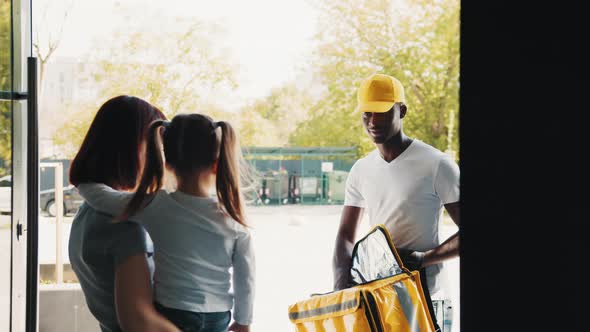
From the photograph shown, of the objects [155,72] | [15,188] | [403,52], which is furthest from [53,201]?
[15,188]

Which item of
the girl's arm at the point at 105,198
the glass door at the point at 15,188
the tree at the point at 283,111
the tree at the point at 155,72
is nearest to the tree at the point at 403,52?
the tree at the point at 283,111

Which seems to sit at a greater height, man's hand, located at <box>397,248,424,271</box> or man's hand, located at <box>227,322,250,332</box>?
man's hand, located at <box>397,248,424,271</box>

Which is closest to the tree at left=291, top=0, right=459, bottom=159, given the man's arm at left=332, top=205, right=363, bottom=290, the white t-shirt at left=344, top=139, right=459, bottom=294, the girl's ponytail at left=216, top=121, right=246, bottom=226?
the man's arm at left=332, top=205, right=363, bottom=290

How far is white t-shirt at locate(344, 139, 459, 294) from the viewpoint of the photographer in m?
2.08

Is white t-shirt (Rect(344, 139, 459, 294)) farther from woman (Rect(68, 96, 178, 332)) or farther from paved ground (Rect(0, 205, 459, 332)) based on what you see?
paved ground (Rect(0, 205, 459, 332))

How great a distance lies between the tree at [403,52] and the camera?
46.7 feet

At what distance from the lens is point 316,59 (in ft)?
→ 52.1

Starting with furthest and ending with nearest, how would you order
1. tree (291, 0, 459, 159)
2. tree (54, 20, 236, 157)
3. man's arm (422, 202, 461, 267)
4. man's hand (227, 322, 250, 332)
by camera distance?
tree (291, 0, 459, 159), tree (54, 20, 236, 157), man's arm (422, 202, 461, 267), man's hand (227, 322, 250, 332)

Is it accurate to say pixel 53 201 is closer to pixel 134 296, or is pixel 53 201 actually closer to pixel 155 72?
pixel 155 72

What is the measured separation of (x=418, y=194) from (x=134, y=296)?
0.96 meters

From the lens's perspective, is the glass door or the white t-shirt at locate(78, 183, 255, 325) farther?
the glass door

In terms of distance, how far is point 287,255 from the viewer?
A: 11156 mm

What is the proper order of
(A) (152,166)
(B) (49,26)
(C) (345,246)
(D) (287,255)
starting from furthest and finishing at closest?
(D) (287,255) → (B) (49,26) → (C) (345,246) → (A) (152,166)
